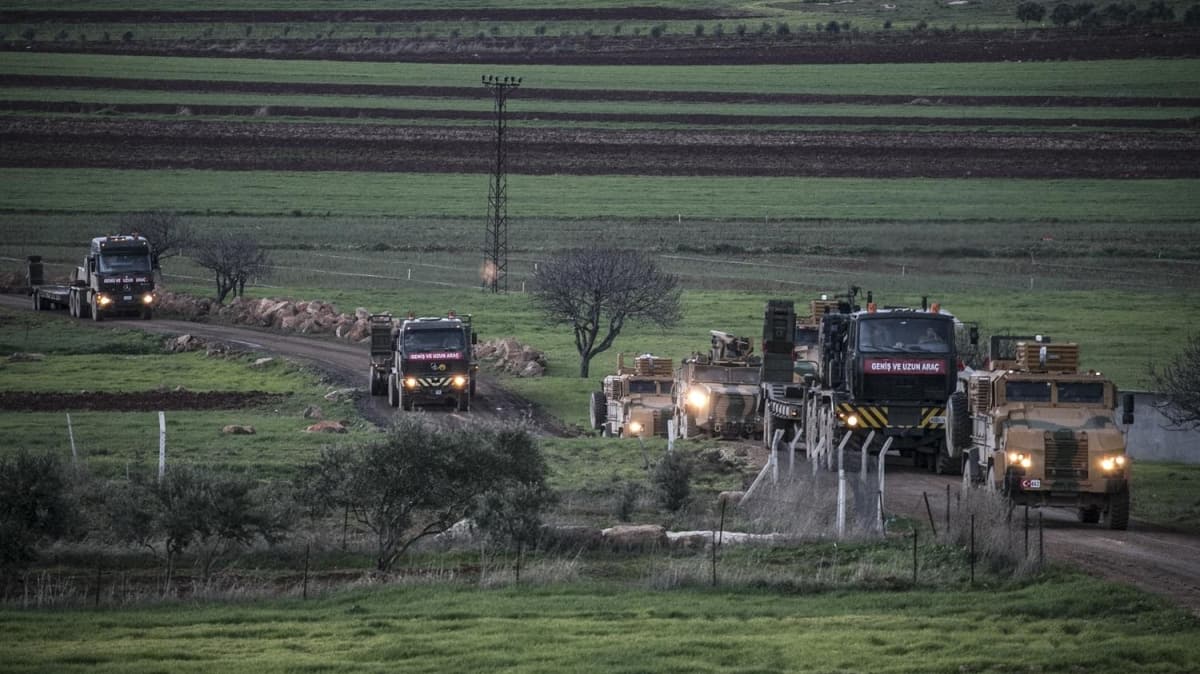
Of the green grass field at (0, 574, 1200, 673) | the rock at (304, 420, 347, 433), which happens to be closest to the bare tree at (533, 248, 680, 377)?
the rock at (304, 420, 347, 433)

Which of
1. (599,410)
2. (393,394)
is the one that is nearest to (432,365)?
(393,394)

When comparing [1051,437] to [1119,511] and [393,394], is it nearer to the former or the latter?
[1119,511]

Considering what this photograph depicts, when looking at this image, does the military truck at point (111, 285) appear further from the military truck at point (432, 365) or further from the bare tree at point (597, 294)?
the military truck at point (432, 365)

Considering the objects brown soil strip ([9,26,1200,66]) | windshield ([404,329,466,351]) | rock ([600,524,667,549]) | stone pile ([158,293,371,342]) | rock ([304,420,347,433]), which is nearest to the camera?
rock ([600,524,667,549])

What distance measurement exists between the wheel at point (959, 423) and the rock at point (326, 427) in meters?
16.4

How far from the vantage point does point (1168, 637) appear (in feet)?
68.9

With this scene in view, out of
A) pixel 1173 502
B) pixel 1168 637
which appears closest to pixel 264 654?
pixel 1168 637

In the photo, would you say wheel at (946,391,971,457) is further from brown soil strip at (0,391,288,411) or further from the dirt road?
brown soil strip at (0,391,288,411)

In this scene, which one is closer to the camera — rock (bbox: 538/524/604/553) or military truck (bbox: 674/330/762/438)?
rock (bbox: 538/524/604/553)

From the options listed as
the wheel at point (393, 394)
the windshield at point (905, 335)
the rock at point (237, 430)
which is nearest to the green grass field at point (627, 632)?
the windshield at point (905, 335)

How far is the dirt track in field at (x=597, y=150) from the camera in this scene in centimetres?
11944

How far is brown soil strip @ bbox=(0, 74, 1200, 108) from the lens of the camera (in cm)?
14338

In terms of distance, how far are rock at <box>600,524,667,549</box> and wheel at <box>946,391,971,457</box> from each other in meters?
8.59

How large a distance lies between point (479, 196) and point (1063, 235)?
1494 inches
